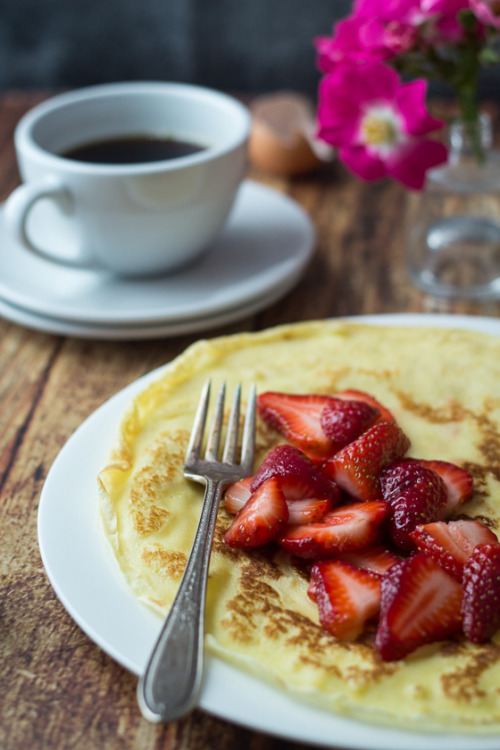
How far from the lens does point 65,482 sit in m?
1.21

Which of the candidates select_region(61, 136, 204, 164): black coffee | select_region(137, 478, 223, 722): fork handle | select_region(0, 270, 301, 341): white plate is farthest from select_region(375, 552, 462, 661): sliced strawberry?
select_region(61, 136, 204, 164): black coffee

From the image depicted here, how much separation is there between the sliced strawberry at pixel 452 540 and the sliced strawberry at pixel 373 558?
43mm

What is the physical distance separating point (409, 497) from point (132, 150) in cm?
125

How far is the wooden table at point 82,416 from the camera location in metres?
0.93

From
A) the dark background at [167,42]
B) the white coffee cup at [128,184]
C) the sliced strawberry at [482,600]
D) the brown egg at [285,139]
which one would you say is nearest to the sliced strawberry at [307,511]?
the sliced strawberry at [482,600]

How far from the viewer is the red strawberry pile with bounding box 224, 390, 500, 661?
0.94 m

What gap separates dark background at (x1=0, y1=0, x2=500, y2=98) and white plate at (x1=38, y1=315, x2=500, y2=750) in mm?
2807

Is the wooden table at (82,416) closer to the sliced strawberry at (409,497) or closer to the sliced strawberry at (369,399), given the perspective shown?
the sliced strawberry at (409,497)

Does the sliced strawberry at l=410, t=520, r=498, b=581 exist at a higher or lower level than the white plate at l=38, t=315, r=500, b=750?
higher

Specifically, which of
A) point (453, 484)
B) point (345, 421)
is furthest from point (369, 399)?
point (453, 484)

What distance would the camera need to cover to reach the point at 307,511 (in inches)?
42.7

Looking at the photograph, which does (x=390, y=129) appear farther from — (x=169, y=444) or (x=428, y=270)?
(x=169, y=444)

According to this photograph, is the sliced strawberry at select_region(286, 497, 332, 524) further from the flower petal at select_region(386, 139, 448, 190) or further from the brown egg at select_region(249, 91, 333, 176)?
the brown egg at select_region(249, 91, 333, 176)

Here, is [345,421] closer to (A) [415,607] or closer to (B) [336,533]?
(B) [336,533]
